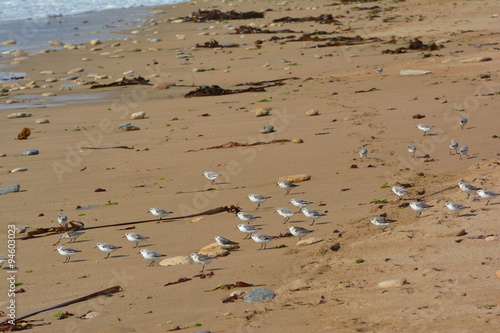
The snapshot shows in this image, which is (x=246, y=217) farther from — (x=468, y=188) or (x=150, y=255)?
(x=468, y=188)

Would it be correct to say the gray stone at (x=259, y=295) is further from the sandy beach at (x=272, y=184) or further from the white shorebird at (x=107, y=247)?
the white shorebird at (x=107, y=247)

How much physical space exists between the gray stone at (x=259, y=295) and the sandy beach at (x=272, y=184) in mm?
94

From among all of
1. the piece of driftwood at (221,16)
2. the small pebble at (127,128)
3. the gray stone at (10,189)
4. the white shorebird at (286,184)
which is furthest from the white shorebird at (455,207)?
the piece of driftwood at (221,16)

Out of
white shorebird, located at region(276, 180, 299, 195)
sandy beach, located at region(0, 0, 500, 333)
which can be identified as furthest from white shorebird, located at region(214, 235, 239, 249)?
white shorebird, located at region(276, 180, 299, 195)

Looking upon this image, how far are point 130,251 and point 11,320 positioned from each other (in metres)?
2.18

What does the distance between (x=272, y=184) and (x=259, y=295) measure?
14.8 feet

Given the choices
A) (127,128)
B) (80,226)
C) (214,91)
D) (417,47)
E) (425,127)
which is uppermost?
(425,127)

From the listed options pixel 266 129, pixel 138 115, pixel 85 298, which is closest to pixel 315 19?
pixel 138 115

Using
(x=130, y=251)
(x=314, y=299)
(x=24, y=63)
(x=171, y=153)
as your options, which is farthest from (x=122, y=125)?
(x=24, y=63)

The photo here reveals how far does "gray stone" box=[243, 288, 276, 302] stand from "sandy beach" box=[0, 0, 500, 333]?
94mm

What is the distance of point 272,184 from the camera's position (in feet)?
37.0

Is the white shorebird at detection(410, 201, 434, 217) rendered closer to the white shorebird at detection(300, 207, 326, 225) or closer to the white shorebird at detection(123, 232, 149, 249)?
the white shorebird at detection(300, 207, 326, 225)

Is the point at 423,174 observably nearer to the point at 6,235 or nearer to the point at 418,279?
the point at 418,279

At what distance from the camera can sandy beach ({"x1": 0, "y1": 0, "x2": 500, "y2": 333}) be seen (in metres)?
6.69
